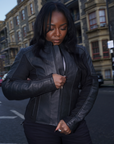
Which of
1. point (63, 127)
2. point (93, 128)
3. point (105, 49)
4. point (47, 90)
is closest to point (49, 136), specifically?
point (63, 127)

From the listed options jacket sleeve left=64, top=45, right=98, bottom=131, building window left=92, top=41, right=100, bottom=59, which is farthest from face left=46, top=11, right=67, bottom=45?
building window left=92, top=41, right=100, bottom=59

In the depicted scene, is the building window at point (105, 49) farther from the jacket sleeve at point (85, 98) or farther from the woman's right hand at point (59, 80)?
the woman's right hand at point (59, 80)

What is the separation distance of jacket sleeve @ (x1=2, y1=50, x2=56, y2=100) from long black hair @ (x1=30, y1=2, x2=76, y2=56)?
0.13 m

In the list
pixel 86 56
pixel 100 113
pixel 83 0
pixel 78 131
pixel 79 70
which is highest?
pixel 83 0

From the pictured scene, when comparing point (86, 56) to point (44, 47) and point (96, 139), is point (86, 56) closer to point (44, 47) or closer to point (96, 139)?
point (44, 47)

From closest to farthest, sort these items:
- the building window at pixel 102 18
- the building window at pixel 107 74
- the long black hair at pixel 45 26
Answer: the long black hair at pixel 45 26
the building window at pixel 102 18
the building window at pixel 107 74

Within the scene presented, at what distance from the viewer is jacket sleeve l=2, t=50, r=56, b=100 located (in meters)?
1.20

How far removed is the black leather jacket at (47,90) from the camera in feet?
4.05

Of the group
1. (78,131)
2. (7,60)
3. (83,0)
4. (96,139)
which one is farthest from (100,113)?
(7,60)

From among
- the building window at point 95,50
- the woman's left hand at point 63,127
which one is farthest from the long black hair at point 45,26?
the building window at point 95,50

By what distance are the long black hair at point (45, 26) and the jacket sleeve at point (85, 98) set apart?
0.15 metres

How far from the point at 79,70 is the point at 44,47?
1.08 feet

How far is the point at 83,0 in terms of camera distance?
19.0 m

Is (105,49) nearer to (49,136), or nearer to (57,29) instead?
(57,29)
